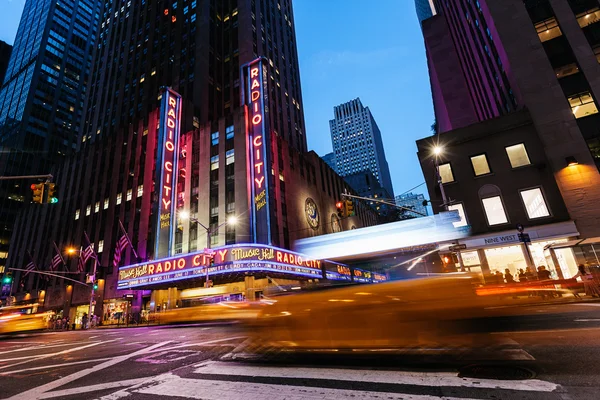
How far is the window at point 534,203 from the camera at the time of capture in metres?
20.7

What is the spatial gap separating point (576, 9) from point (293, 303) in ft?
110

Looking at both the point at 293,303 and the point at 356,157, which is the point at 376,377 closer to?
the point at 293,303

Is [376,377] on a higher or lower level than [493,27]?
lower

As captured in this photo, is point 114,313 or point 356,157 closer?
point 114,313

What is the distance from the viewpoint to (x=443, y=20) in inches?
2052

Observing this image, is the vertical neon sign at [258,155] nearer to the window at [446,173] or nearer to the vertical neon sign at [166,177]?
the vertical neon sign at [166,177]

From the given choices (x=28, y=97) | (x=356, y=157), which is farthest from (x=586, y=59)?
(x=356, y=157)

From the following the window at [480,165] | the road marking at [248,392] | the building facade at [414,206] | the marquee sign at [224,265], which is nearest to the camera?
the road marking at [248,392]

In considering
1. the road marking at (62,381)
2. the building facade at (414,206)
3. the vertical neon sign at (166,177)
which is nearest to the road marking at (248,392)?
the road marking at (62,381)

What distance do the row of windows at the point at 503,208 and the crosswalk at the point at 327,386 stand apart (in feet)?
65.5

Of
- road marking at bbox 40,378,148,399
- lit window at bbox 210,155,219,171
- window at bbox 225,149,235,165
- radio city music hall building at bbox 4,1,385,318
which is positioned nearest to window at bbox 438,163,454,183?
radio city music hall building at bbox 4,1,385,318

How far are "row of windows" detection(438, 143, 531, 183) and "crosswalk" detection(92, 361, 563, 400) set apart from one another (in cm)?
1985

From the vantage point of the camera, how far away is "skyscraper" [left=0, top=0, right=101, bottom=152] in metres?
94.3

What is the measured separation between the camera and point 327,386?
14.5 ft
